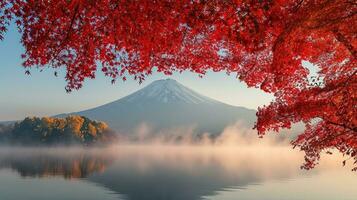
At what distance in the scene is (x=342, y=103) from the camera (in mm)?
11570

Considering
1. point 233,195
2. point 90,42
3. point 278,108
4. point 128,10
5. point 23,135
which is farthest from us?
point 23,135

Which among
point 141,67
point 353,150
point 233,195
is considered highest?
point 141,67

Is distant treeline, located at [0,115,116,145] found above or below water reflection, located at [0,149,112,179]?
above

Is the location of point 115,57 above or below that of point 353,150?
above

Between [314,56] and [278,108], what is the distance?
1811mm

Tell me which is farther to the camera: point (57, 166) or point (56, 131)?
point (56, 131)

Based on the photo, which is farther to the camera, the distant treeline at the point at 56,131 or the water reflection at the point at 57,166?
the distant treeline at the point at 56,131

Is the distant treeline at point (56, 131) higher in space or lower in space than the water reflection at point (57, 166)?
higher

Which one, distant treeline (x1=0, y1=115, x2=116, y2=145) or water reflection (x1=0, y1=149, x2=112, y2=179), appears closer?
water reflection (x1=0, y1=149, x2=112, y2=179)

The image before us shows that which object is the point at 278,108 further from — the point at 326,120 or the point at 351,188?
the point at 351,188

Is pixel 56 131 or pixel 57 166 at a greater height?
pixel 56 131

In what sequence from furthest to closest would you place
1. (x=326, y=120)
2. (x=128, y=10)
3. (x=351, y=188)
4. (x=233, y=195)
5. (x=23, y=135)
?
(x=23, y=135) → (x=351, y=188) → (x=233, y=195) → (x=326, y=120) → (x=128, y=10)

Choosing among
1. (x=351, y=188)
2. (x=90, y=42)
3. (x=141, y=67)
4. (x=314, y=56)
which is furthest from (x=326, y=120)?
(x=351, y=188)

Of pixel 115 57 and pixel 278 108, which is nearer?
pixel 115 57
